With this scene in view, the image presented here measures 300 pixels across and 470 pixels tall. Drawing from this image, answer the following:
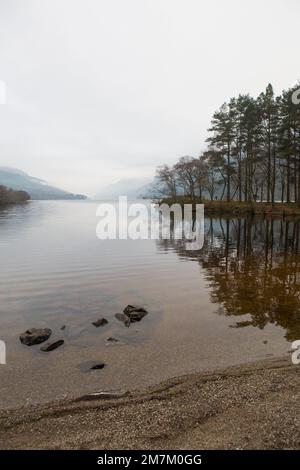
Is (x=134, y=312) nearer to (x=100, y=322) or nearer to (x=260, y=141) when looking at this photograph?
(x=100, y=322)

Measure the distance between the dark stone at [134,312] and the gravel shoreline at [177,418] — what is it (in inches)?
193

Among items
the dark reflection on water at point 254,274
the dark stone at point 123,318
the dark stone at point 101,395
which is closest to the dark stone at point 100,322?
the dark stone at point 123,318

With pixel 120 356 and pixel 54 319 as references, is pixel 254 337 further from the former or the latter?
pixel 54 319

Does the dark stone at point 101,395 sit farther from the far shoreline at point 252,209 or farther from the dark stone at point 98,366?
the far shoreline at point 252,209

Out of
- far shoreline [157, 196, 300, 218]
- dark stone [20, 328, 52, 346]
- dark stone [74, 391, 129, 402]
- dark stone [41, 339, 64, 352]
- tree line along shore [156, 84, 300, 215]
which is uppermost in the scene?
tree line along shore [156, 84, 300, 215]

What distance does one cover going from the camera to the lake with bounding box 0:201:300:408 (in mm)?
9039

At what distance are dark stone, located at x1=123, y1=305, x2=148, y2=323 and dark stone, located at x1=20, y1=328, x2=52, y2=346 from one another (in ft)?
11.0

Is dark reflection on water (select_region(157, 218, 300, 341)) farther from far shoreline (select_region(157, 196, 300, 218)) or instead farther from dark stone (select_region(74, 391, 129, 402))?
far shoreline (select_region(157, 196, 300, 218))

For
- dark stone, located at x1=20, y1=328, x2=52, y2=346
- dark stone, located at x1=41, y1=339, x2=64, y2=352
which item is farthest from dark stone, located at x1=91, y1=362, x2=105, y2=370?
dark stone, located at x1=20, y1=328, x2=52, y2=346

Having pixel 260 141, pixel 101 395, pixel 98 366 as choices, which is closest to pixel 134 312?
pixel 98 366

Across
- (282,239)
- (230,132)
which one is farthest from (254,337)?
(230,132)

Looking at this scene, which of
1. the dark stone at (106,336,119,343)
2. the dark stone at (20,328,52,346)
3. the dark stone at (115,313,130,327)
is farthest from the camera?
the dark stone at (115,313,130,327)

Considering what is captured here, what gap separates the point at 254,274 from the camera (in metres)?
20.4

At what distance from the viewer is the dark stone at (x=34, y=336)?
10.8 m
